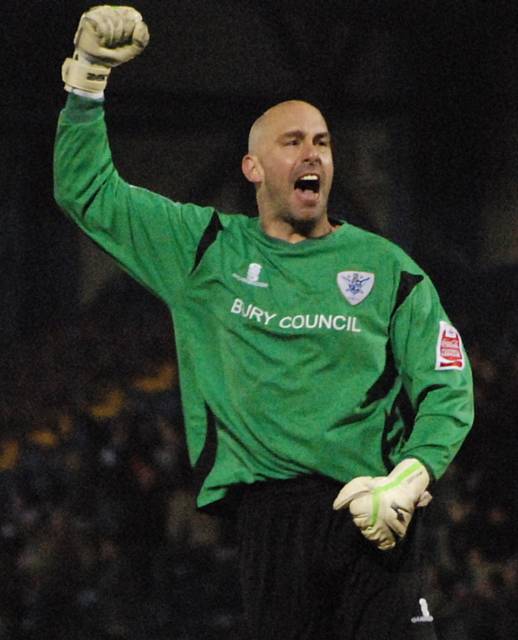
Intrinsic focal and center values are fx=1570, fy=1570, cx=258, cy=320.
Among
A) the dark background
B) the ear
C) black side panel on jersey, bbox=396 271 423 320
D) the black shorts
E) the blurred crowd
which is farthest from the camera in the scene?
the dark background

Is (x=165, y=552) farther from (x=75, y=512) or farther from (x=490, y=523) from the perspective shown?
(x=490, y=523)

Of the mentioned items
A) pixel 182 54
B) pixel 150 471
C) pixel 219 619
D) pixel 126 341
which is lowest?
pixel 219 619

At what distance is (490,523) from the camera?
6.51 meters

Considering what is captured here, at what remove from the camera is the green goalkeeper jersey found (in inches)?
127

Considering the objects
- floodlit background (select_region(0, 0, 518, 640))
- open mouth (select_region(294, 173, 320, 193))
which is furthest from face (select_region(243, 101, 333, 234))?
floodlit background (select_region(0, 0, 518, 640))

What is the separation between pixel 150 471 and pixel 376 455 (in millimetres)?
3649

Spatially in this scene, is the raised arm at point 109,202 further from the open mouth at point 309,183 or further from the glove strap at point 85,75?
the open mouth at point 309,183

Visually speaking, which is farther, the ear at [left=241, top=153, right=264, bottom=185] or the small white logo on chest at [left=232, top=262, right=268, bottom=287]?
the ear at [left=241, top=153, right=264, bottom=185]

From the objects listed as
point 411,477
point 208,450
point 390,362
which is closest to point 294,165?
point 390,362

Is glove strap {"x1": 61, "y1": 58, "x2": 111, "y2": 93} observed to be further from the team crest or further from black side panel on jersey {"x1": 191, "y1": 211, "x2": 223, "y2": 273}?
the team crest

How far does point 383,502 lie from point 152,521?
12.3 ft

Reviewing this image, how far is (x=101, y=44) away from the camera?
10.7 feet

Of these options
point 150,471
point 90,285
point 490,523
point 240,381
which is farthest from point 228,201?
point 240,381

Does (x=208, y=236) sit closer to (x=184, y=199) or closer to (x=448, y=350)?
(x=448, y=350)
